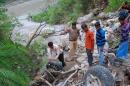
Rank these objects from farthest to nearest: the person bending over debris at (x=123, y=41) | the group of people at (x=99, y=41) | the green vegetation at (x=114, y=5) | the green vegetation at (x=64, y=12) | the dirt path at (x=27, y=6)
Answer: the dirt path at (x=27, y=6) < the green vegetation at (x=64, y=12) < the green vegetation at (x=114, y=5) < the group of people at (x=99, y=41) < the person bending over debris at (x=123, y=41)

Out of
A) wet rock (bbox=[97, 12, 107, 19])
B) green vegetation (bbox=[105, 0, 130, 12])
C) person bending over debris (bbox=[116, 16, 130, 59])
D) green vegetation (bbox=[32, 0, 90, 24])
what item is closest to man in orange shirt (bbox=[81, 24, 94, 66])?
person bending over debris (bbox=[116, 16, 130, 59])

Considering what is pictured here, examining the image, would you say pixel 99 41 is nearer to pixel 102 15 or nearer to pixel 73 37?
pixel 73 37

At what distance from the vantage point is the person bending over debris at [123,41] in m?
11.1

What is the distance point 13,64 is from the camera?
11406mm

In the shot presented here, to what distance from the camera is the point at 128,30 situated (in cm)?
1167

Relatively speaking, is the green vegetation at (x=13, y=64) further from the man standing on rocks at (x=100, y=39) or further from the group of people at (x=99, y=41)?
the man standing on rocks at (x=100, y=39)

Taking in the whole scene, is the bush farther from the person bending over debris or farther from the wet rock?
the person bending over debris

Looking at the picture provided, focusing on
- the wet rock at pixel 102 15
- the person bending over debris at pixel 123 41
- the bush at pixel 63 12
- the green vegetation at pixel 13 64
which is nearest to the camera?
the green vegetation at pixel 13 64

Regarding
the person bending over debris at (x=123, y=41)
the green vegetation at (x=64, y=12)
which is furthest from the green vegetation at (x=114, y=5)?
the person bending over debris at (x=123, y=41)

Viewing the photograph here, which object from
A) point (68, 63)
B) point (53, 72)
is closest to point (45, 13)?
point (68, 63)

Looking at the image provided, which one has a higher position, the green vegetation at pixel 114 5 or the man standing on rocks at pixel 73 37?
the green vegetation at pixel 114 5

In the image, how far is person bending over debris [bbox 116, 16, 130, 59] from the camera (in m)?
11.1

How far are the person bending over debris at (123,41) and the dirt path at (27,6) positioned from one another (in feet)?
71.1

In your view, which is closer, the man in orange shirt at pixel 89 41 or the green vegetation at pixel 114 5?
the man in orange shirt at pixel 89 41
